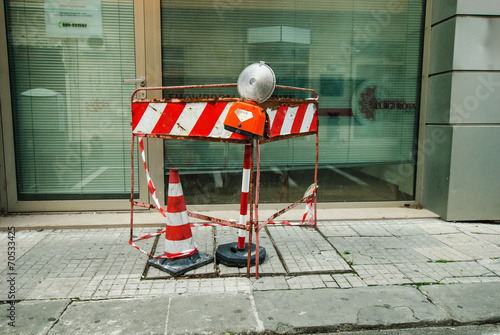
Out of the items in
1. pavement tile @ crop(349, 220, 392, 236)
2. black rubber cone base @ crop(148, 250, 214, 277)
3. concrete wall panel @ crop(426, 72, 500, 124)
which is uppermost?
concrete wall panel @ crop(426, 72, 500, 124)

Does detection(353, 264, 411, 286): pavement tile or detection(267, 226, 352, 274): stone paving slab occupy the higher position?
detection(267, 226, 352, 274): stone paving slab

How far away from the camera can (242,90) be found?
123 inches

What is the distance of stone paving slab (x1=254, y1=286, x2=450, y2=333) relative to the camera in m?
2.86

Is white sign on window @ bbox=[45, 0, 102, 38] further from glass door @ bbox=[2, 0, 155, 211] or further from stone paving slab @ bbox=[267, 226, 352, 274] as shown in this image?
stone paving slab @ bbox=[267, 226, 352, 274]

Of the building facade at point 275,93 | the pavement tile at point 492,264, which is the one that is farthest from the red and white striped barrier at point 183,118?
the pavement tile at point 492,264

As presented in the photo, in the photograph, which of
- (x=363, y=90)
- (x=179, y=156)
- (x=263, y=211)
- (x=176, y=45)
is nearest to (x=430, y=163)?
(x=363, y=90)

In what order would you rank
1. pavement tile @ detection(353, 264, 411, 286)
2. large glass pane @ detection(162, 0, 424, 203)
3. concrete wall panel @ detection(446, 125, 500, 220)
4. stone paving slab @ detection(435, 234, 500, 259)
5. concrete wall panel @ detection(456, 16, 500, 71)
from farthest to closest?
large glass pane @ detection(162, 0, 424, 203) → concrete wall panel @ detection(446, 125, 500, 220) → concrete wall panel @ detection(456, 16, 500, 71) → stone paving slab @ detection(435, 234, 500, 259) → pavement tile @ detection(353, 264, 411, 286)

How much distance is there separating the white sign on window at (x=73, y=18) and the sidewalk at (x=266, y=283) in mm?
2433

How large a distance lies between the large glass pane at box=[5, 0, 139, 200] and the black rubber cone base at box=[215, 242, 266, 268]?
2.13 meters

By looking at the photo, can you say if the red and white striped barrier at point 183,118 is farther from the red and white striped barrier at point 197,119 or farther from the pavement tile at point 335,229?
the pavement tile at point 335,229

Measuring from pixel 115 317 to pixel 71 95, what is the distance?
11.2ft

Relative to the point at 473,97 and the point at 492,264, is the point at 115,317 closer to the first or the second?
the point at 492,264

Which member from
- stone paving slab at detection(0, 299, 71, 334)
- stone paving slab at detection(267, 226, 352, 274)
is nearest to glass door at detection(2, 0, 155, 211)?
stone paving slab at detection(267, 226, 352, 274)

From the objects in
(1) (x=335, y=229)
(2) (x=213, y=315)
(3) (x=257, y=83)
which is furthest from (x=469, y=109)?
(2) (x=213, y=315)
